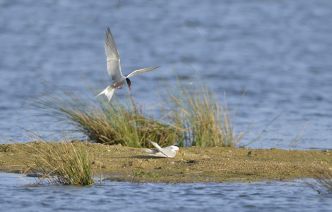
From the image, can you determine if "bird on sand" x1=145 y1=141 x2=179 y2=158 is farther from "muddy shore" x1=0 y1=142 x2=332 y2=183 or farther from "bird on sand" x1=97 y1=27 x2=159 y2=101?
"bird on sand" x1=97 y1=27 x2=159 y2=101

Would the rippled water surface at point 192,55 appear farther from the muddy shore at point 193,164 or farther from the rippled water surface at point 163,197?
the rippled water surface at point 163,197

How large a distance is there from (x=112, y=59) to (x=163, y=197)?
6.85 ft

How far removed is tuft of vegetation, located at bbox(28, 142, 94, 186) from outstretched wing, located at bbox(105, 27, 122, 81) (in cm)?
112

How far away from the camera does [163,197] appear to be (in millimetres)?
11508

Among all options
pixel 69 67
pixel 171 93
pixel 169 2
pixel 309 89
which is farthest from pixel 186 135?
pixel 169 2

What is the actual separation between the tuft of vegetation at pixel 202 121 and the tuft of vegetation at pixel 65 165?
2.67 meters

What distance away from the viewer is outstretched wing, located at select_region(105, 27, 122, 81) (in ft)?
42.1

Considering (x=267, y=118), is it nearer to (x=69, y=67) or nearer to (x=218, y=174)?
(x=218, y=174)

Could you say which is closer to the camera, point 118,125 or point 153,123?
point 118,125

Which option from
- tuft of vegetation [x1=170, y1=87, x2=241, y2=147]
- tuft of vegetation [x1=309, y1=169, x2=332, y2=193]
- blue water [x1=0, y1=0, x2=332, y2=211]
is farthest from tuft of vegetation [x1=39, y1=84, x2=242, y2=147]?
tuft of vegetation [x1=309, y1=169, x2=332, y2=193]

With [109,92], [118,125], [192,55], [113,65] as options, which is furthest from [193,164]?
[192,55]

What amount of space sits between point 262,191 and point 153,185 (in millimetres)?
1132

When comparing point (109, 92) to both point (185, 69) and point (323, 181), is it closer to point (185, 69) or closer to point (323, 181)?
point (323, 181)

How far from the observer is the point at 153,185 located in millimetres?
11953
